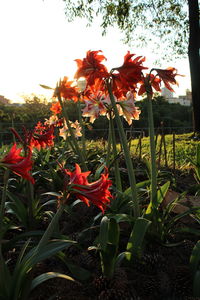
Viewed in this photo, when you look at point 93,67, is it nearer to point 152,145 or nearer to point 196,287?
point 152,145

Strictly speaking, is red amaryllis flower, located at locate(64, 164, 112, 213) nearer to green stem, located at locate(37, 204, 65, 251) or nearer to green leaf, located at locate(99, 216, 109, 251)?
green stem, located at locate(37, 204, 65, 251)

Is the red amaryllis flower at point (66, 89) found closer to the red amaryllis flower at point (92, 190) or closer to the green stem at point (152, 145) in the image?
the green stem at point (152, 145)

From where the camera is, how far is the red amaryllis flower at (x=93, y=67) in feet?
5.80

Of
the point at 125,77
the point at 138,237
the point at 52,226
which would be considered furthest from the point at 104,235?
the point at 125,77

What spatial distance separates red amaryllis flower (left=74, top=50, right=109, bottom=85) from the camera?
1767 mm

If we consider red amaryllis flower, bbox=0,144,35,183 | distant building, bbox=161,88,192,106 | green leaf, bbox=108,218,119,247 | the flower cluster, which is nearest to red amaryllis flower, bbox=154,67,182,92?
the flower cluster

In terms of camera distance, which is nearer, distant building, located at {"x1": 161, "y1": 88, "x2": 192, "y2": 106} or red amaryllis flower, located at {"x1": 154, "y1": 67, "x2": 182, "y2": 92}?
red amaryllis flower, located at {"x1": 154, "y1": 67, "x2": 182, "y2": 92}

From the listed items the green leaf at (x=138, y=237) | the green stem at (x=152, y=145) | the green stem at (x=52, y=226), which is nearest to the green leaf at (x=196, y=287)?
the green leaf at (x=138, y=237)

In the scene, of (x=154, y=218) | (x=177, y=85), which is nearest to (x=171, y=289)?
(x=154, y=218)

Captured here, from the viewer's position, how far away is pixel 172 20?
12.3m

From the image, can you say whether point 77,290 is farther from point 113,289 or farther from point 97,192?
point 97,192

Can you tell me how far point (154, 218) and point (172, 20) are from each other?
12223 mm

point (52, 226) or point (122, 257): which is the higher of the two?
point (52, 226)

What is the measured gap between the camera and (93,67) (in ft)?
5.83
